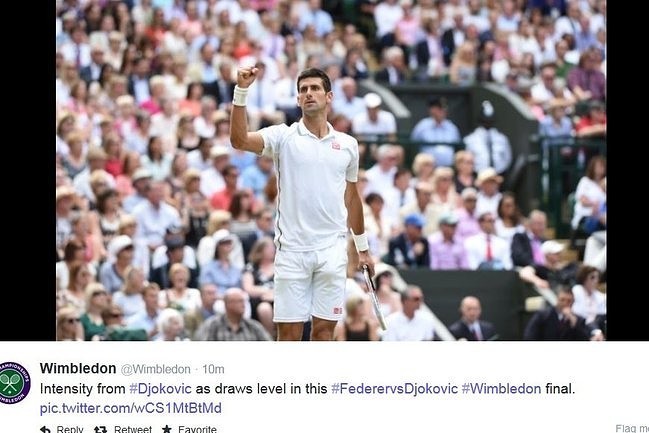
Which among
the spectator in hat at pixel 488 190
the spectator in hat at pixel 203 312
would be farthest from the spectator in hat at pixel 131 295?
the spectator in hat at pixel 488 190

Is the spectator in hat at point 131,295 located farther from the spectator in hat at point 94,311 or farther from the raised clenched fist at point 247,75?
the raised clenched fist at point 247,75

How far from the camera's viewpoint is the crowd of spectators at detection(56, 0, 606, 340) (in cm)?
1981

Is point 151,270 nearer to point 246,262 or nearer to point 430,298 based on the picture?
point 246,262

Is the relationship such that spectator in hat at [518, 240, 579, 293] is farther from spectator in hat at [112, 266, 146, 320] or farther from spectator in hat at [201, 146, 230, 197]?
spectator in hat at [112, 266, 146, 320]

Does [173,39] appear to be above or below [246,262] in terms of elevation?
above

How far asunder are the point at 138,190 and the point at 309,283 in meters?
8.13

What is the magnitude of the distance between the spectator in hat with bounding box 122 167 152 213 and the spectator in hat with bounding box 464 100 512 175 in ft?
14.8

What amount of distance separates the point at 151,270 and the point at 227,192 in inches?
76.7

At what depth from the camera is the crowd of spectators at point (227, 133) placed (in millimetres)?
19812

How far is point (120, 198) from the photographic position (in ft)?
70.8
